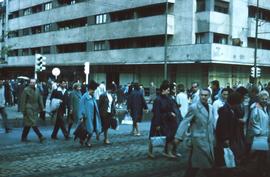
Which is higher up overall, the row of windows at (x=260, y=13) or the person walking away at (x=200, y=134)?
the row of windows at (x=260, y=13)

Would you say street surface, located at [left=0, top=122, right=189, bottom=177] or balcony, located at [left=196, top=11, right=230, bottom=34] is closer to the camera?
street surface, located at [left=0, top=122, right=189, bottom=177]

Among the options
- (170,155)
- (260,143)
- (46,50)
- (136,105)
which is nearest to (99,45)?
(46,50)

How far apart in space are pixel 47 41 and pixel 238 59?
28.2 metres

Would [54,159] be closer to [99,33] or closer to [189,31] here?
[189,31]

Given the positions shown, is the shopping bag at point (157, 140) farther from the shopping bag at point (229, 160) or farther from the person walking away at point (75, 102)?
the person walking away at point (75, 102)

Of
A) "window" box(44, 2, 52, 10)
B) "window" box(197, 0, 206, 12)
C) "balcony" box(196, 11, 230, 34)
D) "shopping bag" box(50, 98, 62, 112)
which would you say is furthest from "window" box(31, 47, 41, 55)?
"shopping bag" box(50, 98, 62, 112)

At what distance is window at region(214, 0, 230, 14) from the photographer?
40.5 metres

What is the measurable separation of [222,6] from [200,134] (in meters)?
36.0

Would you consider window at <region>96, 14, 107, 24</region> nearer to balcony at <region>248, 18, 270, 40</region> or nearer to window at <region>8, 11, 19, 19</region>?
balcony at <region>248, 18, 270, 40</region>

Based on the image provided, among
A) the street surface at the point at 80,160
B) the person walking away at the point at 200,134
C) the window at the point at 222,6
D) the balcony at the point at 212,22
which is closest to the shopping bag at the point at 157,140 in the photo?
the street surface at the point at 80,160

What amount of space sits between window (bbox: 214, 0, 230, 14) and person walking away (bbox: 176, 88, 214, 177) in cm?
3493

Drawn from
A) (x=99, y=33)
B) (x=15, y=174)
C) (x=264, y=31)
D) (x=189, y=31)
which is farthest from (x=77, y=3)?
(x=15, y=174)

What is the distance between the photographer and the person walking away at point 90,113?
36.3 ft

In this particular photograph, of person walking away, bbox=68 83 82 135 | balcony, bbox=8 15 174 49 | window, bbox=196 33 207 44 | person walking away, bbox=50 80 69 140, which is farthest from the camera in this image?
balcony, bbox=8 15 174 49
